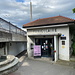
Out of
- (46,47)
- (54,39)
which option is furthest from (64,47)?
(46,47)

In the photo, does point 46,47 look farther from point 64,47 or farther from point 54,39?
point 64,47

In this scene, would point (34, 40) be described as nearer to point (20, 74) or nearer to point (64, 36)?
point (64, 36)

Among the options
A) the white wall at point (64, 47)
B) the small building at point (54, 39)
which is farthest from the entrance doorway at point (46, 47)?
the white wall at point (64, 47)

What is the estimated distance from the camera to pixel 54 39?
814 cm

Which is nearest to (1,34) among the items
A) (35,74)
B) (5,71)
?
(5,71)

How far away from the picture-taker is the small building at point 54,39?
8125mm

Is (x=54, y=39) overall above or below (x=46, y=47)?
above

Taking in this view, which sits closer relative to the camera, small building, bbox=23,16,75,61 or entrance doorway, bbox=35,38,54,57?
small building, bbox=23,16,75,61

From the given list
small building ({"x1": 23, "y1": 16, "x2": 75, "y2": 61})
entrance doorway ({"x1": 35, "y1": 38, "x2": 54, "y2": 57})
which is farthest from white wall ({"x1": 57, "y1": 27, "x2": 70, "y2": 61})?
entrance doorway ({"x1": 35, "y1": 38, "x2": 54, "y2": 57})

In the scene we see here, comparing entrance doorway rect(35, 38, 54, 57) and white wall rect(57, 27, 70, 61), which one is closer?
white wall rect(57, 27, 70, 61)

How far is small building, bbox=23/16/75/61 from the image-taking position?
8.12 meters

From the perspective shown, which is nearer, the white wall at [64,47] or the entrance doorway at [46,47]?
the white wall at [64,47]

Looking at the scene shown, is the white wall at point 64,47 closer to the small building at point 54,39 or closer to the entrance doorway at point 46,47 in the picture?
the small building at point 54,39

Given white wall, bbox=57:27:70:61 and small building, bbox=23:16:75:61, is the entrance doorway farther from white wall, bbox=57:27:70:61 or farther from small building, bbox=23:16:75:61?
white wall, bbox=57:27:70:61
